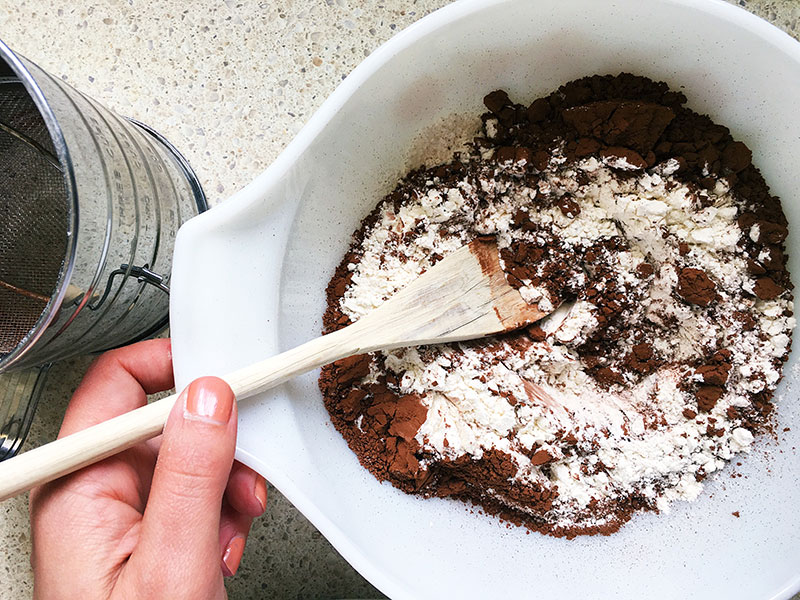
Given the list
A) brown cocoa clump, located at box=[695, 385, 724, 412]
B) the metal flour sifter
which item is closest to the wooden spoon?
the metal flour sifter

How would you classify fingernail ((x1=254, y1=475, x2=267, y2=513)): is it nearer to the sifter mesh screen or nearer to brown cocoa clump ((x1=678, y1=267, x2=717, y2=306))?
the sifter mesh screen

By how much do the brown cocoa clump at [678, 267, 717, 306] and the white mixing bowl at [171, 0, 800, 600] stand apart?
11 centimetres

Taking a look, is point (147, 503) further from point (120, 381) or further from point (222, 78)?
point (222, 78)

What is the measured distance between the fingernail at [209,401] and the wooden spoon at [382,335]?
0.02m

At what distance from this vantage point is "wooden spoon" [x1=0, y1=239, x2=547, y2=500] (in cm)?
60

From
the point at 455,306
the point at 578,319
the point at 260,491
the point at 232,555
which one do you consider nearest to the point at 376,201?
the point at 455,306

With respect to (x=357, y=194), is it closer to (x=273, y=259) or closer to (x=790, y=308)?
(x=273, y=259)

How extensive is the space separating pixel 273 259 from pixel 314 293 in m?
0.09

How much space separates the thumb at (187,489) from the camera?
1.93ft

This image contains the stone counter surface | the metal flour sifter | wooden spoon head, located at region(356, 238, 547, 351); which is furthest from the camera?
the stone counter surface

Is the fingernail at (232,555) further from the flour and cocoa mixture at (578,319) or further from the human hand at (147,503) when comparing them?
the flour and cocoa mixture at (578,319)

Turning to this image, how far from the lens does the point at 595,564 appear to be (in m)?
0.75

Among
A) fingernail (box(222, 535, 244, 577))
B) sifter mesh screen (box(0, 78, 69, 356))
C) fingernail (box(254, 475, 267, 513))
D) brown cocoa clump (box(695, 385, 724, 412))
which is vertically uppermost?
brown cocoa clump (box(695, 385, 724, 412))

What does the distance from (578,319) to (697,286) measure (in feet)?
0.47
